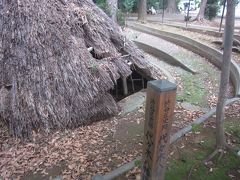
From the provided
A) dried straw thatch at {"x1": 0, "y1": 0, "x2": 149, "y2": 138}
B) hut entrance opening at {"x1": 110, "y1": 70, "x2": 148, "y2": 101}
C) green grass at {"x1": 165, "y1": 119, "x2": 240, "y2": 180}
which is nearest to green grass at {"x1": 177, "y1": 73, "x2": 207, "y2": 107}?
hut entrance opening at {"x1": 110, "y1": 70, "x2": 148, "y2": 101}

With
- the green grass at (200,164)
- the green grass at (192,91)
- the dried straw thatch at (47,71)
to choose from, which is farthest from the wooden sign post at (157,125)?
the green grass at (192,91)

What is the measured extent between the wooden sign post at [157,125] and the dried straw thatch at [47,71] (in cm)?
314

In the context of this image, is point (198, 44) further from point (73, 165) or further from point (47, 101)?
point (73, 165)

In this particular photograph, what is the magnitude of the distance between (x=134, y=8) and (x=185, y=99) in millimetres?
18336

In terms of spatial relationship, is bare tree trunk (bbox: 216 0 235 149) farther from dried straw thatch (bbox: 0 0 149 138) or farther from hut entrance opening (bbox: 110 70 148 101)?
hut entrance opening (bbox: 110 70 148 101)

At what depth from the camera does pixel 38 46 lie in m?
5.66

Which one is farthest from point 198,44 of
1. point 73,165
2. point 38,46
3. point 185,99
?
point 73,165

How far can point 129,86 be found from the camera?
871 centimetres

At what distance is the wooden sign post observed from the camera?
2545 millimetres

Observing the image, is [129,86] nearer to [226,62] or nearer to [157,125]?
[226,62]

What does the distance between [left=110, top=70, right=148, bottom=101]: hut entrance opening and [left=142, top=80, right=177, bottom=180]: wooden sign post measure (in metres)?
5.27

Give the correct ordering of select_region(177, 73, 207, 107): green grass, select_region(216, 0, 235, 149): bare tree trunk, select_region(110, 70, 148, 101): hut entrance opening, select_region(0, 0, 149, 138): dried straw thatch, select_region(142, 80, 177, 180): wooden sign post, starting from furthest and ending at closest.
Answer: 1. select_region(110, 70, 148, 101): hut entrance opening
2. select_region(177, 73, 207, 107): green grass
3. select_region(0, 0, 149, 138): dried straw thatch
4. select_region(216, 0, 235, 149): bare tree trunk
5. select_region(142, 80, 177, 180): wooden sign post

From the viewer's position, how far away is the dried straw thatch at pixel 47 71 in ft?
17.9

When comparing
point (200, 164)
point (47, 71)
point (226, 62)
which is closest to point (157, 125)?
point (200, 164)
